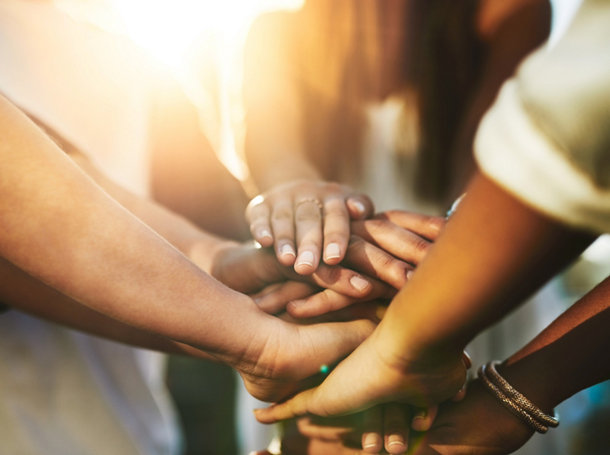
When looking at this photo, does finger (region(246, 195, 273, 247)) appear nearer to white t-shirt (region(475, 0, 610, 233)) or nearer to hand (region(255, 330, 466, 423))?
hand (region(255, 330, 466, 423))

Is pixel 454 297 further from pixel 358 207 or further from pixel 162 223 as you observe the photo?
pixel 162 223

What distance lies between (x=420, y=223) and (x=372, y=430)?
0.32 m

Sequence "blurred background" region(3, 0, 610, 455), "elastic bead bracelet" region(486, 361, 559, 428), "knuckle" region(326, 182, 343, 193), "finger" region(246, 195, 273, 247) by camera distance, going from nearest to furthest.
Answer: "elastic bead bracelet" region(486, 361, 559, 428), "finger" region(246, 195, 273, 247), "knuckle" region(326, 182, 343, 193), "blurred background" region(3, 0, 610, 455)

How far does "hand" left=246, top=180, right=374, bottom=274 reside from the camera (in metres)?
0.70

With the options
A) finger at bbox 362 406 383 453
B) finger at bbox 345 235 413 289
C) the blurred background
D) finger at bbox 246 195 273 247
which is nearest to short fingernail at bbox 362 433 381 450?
finger at bbox 362 406 383 453

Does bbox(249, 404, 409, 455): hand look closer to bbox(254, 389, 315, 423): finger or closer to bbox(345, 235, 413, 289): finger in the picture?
bbox(254, 389, 315, 423): finger

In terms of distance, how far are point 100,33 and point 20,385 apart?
82 cm

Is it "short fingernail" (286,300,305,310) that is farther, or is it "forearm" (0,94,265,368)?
"short fingernail" (286,300,305,310)

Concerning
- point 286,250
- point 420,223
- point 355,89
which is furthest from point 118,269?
point 355,89

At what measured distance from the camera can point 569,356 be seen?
2.06ft

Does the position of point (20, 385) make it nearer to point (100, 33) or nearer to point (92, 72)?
point (92, 72)

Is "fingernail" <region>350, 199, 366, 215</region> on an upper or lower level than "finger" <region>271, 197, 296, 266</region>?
upper

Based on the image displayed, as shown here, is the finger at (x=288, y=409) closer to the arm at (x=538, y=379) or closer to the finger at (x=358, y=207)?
the arm at (x=538, y=379)

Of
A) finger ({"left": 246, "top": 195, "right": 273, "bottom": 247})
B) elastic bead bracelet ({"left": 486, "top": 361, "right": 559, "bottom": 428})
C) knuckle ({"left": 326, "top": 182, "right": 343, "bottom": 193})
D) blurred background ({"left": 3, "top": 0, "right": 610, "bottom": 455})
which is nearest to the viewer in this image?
elastic bead bracelet ({"left": 486, "top": 361, "right": 559, "bottom": 428})
